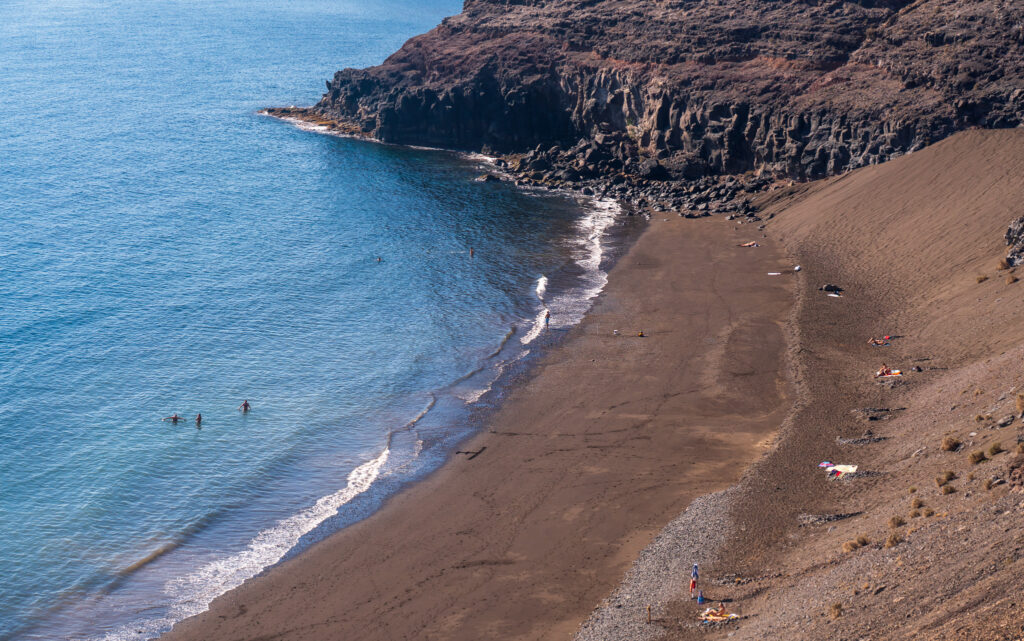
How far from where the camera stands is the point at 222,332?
57406 millimetres

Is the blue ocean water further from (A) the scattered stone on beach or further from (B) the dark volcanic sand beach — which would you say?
(A) the scattered stone on beach

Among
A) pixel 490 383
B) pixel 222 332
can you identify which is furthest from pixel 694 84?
pixel 222 332

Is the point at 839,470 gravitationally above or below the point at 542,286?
below

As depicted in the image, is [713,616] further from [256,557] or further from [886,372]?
[886,372]

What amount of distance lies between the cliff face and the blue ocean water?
8.07 meters

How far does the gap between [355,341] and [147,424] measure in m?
15.0

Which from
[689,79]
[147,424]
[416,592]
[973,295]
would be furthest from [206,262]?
[973,295]

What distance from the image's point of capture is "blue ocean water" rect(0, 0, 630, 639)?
122ft

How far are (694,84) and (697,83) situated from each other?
32 cm

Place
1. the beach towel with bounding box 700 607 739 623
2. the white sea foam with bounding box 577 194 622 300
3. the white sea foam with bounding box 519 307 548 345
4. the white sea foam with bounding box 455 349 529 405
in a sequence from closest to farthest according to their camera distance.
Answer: the beach towel with bounding box 700 607 739 623 → the white sea foam with bounding box 455 349 529 405 → the white sea foam with bounding box 519 307 548 345 → the white sea foam with bounding box 577 194 622 300

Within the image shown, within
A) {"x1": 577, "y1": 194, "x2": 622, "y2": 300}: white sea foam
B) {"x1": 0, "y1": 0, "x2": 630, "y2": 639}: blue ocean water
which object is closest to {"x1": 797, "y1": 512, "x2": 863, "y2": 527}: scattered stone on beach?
{"x1": 0, "y1": 0, "x2": 630, "y2": 639}: blue ocean water

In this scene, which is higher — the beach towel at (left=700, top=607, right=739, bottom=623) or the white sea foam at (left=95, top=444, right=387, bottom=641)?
the beach towel at (left=700, top=607, right=739, bottom=623)

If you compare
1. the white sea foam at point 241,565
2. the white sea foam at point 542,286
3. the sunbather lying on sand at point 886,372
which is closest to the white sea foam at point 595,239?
the white sea foam at point 542,286

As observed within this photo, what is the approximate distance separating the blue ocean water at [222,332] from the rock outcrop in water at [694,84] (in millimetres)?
8257
